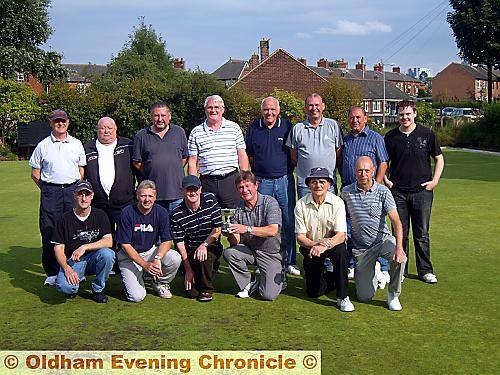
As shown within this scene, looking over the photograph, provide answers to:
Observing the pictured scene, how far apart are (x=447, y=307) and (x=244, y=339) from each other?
1966 mm

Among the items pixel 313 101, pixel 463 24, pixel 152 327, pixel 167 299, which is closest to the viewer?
pixel 152 327

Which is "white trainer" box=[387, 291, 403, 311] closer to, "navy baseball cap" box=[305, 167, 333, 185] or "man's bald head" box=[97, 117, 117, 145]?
"navy baseball cap" box=[305, 167, 333, 185]

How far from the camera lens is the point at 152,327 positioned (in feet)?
17.4

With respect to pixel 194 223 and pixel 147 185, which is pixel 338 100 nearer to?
pixel 194 223

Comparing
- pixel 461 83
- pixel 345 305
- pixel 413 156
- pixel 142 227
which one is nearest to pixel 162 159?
pixel 142 227

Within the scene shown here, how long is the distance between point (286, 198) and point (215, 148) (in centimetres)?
94

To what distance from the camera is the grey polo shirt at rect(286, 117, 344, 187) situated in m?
6.68

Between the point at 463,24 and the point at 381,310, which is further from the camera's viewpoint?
the point at 463,24

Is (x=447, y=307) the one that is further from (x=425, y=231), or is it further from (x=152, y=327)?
(x=152, y=327)

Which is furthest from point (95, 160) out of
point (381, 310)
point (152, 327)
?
point (381, 310)

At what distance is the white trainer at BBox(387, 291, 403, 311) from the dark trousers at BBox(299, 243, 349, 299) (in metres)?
0.39

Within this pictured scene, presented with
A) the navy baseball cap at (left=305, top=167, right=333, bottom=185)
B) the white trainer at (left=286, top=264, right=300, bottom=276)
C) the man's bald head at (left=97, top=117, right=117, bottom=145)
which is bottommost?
the white trainer at (left=286, top=264, right=300, bottom=276)

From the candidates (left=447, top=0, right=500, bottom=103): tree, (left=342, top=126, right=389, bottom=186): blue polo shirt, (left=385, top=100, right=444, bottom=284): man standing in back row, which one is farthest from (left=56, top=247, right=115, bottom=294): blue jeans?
(left=447, top=0, right=500, bottom=103): tree
